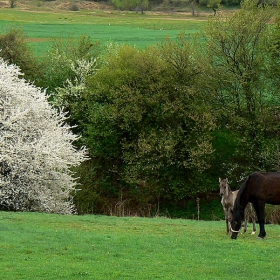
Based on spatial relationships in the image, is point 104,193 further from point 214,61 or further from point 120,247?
point 120,247

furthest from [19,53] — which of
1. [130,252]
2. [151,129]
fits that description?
[130,252]

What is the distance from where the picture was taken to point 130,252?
19.1 metres

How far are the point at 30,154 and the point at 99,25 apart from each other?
8772 cm

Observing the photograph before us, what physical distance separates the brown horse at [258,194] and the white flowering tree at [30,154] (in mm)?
16951

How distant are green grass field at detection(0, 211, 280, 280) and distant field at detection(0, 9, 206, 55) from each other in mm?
63170

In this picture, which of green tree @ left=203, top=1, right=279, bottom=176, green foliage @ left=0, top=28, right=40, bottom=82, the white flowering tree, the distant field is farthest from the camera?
the distant field

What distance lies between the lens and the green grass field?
16391 millimetres

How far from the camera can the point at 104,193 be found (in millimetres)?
52312

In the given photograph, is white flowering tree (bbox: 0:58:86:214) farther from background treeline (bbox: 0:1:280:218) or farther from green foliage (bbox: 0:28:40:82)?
green foliage (bbox: 0:28:40:82)

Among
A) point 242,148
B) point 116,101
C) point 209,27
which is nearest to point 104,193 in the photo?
point 116,101

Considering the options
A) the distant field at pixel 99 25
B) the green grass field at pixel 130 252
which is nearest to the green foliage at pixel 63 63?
the distant field at pixel 99 25

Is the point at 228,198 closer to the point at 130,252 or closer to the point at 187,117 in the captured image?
the point at 130,252

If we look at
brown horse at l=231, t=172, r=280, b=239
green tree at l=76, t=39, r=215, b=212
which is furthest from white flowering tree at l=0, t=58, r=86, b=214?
brown horse at l=231, t=172, r=280, b=239

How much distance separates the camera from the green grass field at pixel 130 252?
16.4m
